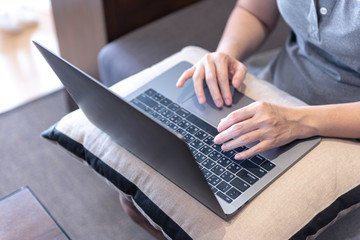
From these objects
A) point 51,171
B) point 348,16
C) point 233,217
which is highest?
point 348,16

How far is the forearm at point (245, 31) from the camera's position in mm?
1163

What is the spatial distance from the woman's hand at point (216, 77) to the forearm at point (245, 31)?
14cm

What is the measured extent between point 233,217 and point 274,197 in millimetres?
84

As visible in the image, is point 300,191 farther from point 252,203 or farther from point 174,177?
point 174,177

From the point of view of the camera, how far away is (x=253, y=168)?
0.84m

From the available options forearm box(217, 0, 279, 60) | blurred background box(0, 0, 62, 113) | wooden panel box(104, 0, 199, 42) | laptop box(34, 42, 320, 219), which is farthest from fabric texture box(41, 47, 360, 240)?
blurred background box(0, 0, 62, 113)

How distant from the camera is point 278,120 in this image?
85 cm

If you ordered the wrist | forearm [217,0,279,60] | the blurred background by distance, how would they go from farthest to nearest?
1. the blurred background
2. forearm [217,0,279,60]
3. the wrist

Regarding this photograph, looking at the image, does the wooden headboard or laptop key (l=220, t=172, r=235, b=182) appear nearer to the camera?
laptop key (l=220, t=172, r=235, b=182)

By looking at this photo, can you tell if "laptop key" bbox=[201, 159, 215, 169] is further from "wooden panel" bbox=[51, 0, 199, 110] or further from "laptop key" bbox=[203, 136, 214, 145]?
"wooden panel" bbox=[51, 0, 199, 110]

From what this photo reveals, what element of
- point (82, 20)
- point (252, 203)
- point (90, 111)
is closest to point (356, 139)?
point (252, 203)

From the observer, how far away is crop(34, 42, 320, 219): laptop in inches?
26.8

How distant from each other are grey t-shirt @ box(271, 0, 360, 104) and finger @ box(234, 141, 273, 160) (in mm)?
286

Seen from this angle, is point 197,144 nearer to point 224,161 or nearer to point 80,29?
point 224,161
